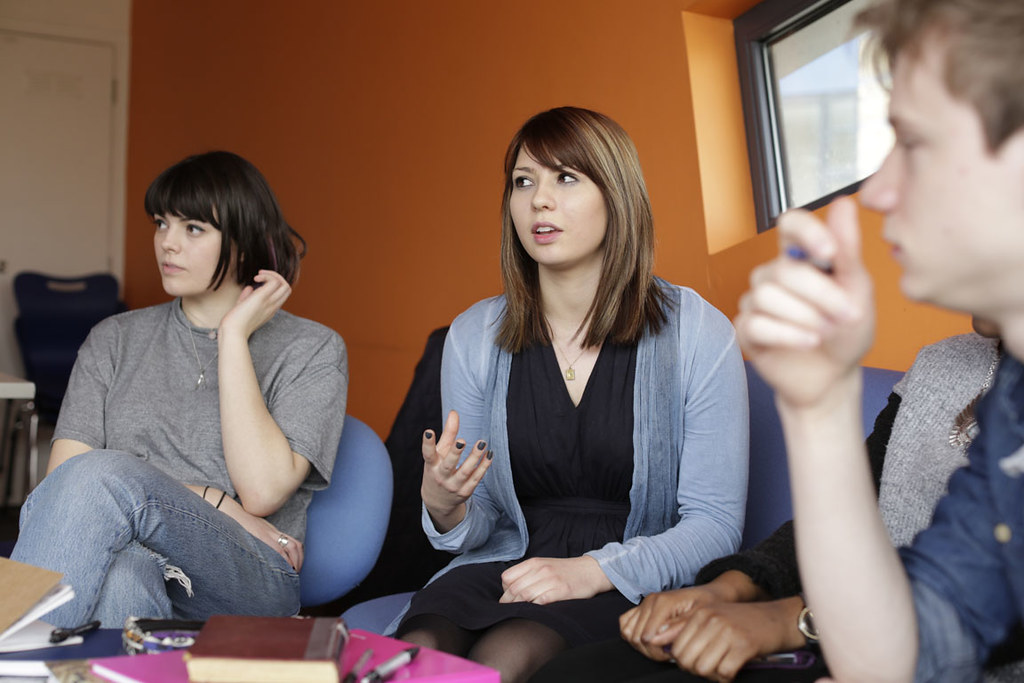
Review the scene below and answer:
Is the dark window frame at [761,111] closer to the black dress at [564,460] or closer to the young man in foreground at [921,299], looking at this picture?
the black dress at [564,460]

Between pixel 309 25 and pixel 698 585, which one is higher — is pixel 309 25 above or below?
above

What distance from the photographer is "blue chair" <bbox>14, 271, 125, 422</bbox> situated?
5465 millimetres

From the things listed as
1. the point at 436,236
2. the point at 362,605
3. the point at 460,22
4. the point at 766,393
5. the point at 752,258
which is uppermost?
the point at 460,22

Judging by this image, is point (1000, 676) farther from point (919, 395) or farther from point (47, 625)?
point (47, 625)

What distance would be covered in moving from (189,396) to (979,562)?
65.6 inches

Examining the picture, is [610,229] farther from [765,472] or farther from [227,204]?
[227,204]

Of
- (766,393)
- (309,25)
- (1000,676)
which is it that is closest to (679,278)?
(766,393)

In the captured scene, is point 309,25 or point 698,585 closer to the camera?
point 698,585

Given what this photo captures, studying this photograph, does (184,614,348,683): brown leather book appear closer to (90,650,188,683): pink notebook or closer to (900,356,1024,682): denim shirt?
(90,650,188,683): pink notebook

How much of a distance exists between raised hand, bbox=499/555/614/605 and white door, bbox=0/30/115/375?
5.42m

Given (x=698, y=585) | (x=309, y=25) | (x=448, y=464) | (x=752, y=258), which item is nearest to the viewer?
(x=698, y=585)

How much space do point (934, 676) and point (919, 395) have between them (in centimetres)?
45

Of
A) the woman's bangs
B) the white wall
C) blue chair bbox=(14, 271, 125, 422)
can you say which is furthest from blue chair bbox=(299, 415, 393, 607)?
the white wall

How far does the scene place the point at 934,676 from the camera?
0.84 meters
